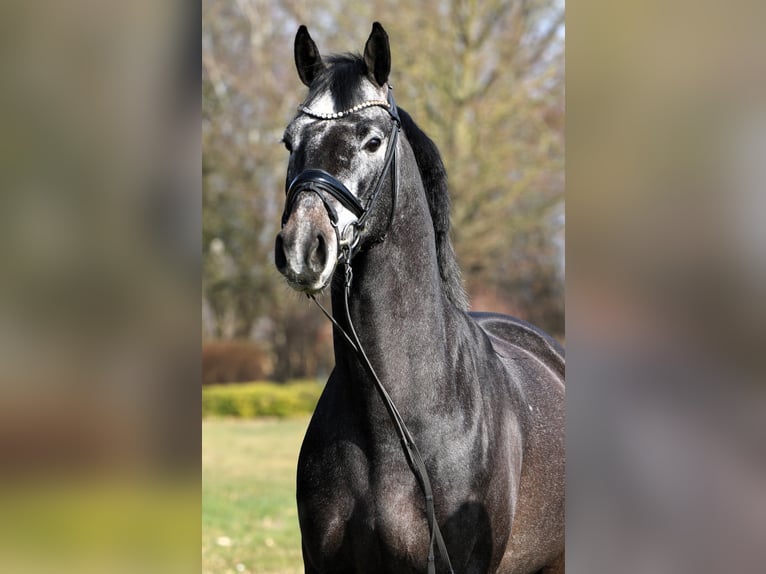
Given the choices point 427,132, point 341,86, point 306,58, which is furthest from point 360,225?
point 427,132

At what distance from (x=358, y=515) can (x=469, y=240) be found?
1613cm

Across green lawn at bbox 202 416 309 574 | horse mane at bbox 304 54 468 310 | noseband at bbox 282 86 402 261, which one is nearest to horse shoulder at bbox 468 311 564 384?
horse mane at bbox 304 54 468 310

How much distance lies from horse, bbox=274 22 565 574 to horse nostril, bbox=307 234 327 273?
6 cm

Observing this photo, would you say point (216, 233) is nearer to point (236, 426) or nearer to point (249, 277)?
point (249, 277)

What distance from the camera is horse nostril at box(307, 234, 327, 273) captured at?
2682 mm

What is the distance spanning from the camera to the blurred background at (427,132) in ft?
61.8

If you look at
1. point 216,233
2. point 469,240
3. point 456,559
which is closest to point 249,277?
point 216,233

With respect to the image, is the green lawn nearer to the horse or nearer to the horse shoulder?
the horse shoulder

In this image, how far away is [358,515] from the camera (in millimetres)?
3062

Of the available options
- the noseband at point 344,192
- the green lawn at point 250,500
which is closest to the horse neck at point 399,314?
the noseband at point 344,192

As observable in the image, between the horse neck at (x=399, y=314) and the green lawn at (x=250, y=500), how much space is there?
3783 mm

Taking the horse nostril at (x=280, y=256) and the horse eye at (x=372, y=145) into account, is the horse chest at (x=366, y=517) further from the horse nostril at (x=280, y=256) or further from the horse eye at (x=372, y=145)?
the horse eye at (x=372, y=145)
